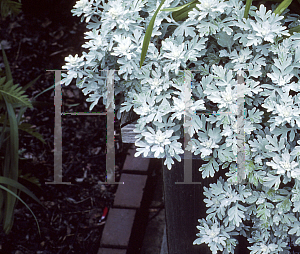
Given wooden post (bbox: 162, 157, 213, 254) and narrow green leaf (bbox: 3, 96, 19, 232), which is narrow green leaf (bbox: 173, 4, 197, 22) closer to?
wooden post (bbox: 162, 157, 213, 254)

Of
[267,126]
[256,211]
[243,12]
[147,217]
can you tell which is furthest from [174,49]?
[147,217]

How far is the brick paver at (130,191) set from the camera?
6.36 feet

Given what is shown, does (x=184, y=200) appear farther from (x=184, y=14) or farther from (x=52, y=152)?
(x=52, y=152)

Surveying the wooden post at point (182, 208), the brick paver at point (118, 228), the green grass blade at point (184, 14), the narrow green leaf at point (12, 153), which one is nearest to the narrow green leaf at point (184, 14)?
the green grass blade at point (184, 14)

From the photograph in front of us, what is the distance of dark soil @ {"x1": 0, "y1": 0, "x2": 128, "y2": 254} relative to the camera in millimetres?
1881

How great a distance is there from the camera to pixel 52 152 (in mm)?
2238

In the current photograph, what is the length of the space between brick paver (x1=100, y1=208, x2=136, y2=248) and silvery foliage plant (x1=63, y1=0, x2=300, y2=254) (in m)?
0.85

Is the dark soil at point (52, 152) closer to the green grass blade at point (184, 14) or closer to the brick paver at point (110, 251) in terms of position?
the brick paver at point (110, 251)

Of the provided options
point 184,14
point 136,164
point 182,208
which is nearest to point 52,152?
point 136,164

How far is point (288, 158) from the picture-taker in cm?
88

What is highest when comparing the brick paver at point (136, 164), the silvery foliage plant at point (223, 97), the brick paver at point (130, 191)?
the silvery foliage plant at point (223, 97)

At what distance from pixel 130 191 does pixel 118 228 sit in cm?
25

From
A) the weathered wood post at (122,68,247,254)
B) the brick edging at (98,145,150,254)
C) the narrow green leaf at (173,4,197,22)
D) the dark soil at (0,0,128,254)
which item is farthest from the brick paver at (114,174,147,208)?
the narrow green leaf at (173,4,197,22)

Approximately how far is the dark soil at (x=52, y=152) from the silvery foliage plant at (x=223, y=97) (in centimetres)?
102
